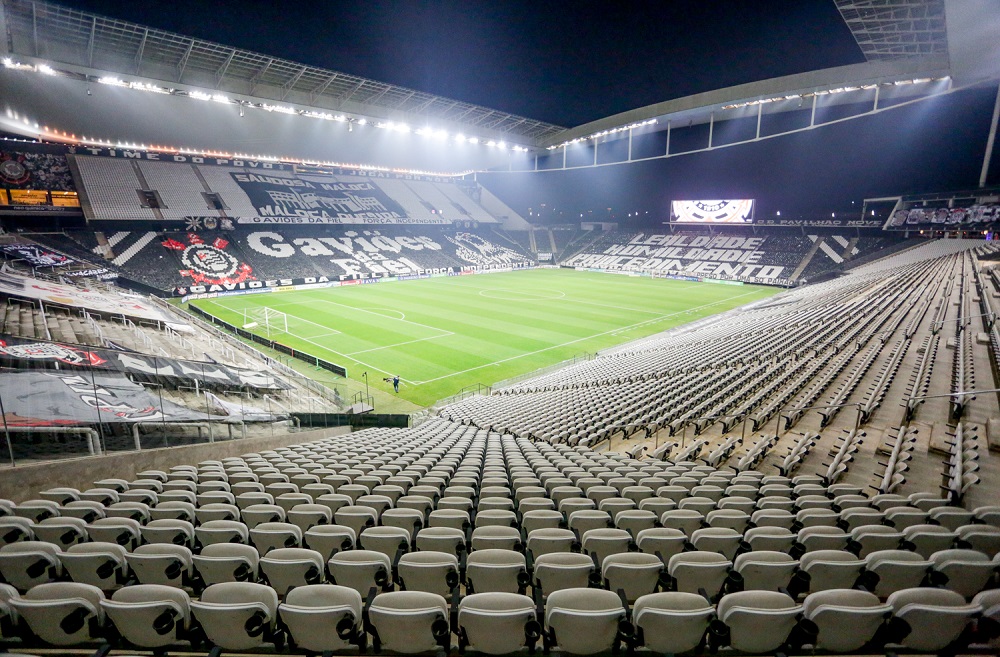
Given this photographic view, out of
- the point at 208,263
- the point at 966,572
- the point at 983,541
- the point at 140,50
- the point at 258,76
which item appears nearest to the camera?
the point at 966,572

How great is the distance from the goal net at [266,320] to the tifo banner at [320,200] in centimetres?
2569

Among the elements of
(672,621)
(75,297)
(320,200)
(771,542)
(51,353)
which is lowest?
(771,542)

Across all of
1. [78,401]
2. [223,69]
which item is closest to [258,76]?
[223,69]

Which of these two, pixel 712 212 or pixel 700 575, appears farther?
pixel 712 212

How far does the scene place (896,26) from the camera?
28219mm

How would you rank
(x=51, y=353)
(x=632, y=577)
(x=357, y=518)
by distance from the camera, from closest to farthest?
(x=632, y=577)
(x=357, y=518)
(x=51, y=353)

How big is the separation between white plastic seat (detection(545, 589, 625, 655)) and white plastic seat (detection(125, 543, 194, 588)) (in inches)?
108

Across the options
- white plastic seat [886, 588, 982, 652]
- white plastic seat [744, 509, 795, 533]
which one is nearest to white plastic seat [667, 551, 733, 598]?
white plastic seat [886, 588, 982, 652]

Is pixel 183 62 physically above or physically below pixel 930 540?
above

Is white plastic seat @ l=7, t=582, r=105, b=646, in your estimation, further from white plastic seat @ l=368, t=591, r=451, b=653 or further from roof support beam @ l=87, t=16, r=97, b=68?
roof support beam @ l=87, t=16, r=97, b=68

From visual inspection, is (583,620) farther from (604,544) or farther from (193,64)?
(193,64)

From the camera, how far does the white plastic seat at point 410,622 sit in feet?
8.98

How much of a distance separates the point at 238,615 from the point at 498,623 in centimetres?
151

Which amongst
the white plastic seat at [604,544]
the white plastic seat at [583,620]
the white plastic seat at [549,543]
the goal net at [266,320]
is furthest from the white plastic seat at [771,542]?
the goal net at [266,320]
